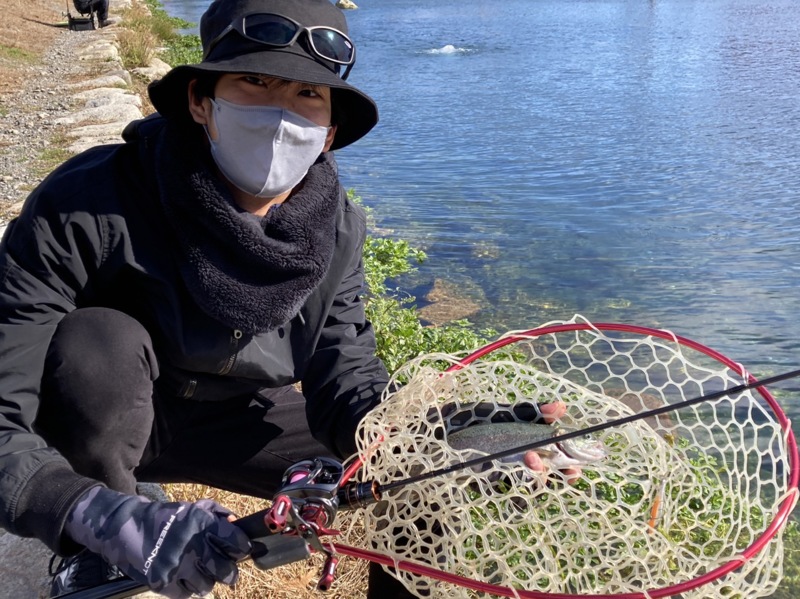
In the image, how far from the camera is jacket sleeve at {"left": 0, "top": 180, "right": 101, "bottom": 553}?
6.19 ft

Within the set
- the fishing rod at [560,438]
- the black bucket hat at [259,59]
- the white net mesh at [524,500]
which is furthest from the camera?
the black bucket hat at [259,59]

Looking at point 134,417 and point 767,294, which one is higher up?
point 134,417

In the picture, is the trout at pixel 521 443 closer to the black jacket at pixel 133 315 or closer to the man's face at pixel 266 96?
the black jacket at pixel 133 315

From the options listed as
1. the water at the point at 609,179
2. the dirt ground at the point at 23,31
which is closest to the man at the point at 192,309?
the water at the point at 609,179

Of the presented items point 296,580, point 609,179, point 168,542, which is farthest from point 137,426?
point 609,179

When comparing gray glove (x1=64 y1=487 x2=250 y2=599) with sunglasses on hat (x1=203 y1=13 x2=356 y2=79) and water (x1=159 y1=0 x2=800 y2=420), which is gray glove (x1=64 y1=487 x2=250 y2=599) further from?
water (x1=159 y1=0 x2=800 y2=420)

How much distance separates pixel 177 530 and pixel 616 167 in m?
9.04

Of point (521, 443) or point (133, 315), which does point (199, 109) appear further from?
point (521, 443)

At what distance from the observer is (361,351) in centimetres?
268

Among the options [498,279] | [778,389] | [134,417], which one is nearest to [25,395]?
[134,417]

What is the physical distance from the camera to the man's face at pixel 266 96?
235 centimetres

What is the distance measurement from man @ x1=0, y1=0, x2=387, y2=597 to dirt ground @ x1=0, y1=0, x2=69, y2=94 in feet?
39.5

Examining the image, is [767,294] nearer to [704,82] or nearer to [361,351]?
[361,351]

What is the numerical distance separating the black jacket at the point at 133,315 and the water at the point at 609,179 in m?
3.66
